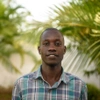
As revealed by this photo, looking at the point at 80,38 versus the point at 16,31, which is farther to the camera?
the point at 16,31

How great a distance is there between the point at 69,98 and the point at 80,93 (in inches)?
3.7

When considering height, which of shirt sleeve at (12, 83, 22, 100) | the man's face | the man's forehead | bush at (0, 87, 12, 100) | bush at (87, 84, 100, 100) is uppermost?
the man's forehead

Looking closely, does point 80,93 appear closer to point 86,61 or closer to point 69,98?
point 69,98

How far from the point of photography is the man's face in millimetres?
1941

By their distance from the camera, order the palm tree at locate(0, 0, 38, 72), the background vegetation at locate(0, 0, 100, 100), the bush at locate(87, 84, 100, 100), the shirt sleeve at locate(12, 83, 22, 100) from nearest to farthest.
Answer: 1. the shirt sleeve at locate(12, 83, 22, 100)
2. the background vegetation at locate(0, 0, 100, 100)
3. the bush at locate(87, 84, 100, 100)
4. the palm tree at locate(0, 0, 38, 72)

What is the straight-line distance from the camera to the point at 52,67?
199 centimetres

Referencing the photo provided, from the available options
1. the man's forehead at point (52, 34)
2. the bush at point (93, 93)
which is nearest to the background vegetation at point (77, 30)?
the bush at point (93, 93)

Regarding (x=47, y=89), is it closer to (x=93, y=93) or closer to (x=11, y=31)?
(x=93, y=93)

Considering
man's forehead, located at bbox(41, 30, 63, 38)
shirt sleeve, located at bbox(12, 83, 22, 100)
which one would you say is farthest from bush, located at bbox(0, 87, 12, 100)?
man's forehead, located at bbox(41, 30, 63, 38)

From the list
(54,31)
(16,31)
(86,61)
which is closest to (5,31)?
(16,31)

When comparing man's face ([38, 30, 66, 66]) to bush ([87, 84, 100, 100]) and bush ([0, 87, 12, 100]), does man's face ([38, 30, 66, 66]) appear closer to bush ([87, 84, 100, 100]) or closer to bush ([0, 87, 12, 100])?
bush ([87, 84, 100, 100])

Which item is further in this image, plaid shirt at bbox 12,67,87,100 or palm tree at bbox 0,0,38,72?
palm tree at bbox 0,0,38,72

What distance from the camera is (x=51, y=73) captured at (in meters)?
2.02

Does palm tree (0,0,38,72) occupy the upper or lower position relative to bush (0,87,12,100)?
upper
